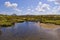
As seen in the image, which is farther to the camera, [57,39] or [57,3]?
[57,3]

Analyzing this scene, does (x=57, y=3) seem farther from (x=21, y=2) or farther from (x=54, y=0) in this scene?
(x=21, y=2)

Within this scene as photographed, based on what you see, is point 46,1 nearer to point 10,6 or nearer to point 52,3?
point 52,3

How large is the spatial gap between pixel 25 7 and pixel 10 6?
1389 mm

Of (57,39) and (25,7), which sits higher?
(25,7)

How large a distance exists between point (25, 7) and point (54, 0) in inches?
104

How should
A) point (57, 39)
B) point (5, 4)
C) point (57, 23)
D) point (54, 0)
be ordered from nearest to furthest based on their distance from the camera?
point (57, 39), point (54, 0), point (5, 4), point (57, 23)

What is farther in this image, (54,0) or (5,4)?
(5,4)

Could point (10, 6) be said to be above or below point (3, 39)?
above

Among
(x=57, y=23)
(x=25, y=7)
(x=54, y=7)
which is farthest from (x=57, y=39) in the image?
(x=57, y=23)

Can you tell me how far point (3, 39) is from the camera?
8016 mm

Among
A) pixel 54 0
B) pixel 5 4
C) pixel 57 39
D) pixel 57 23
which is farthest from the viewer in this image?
pixel 57 23

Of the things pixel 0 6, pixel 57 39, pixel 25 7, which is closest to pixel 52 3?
pixel 25 7

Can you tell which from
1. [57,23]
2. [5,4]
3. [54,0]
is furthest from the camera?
[57,23]

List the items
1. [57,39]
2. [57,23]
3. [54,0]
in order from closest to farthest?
[57,39] < [54,0] < [57,23]
